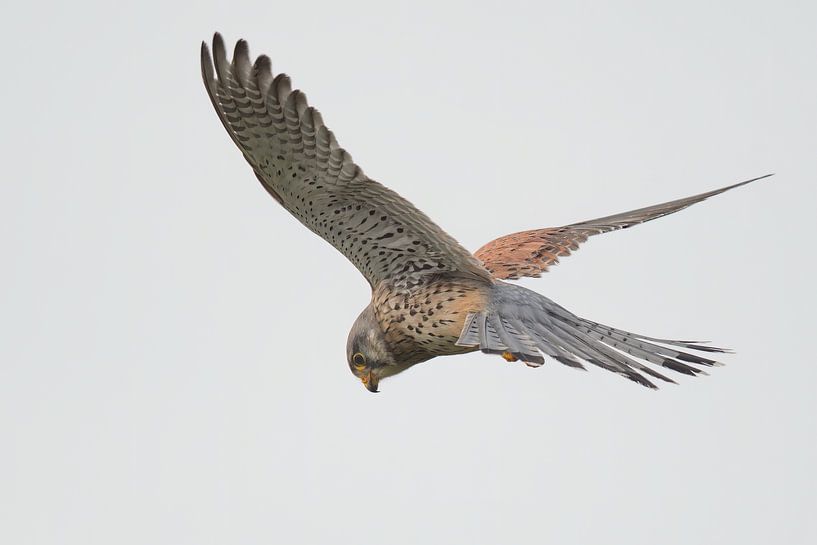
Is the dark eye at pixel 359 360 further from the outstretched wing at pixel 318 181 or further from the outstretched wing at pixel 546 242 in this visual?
the outstretched wing at pixel 546 242

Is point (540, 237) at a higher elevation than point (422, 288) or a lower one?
higher

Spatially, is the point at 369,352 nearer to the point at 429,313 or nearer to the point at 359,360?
the point at 359,360

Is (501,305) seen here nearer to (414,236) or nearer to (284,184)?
(414,236)

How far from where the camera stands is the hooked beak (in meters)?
6.58

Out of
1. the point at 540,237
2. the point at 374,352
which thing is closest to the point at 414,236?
the point at 374,352

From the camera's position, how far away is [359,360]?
6566 millimetres

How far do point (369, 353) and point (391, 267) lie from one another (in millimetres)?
521

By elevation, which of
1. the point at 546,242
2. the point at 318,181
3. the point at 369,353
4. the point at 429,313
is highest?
the point at 546,242

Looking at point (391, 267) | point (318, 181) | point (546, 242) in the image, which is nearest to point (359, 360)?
point (391, 267)

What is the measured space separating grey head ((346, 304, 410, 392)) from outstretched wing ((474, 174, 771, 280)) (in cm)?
76

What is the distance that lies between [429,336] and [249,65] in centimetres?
163

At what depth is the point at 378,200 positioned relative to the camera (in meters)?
5.76

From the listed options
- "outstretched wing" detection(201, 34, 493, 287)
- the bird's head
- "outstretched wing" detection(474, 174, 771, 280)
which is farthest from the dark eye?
"outstretched wing" detection(474, 174, 771, 280)

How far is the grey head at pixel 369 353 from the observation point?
252 inches
